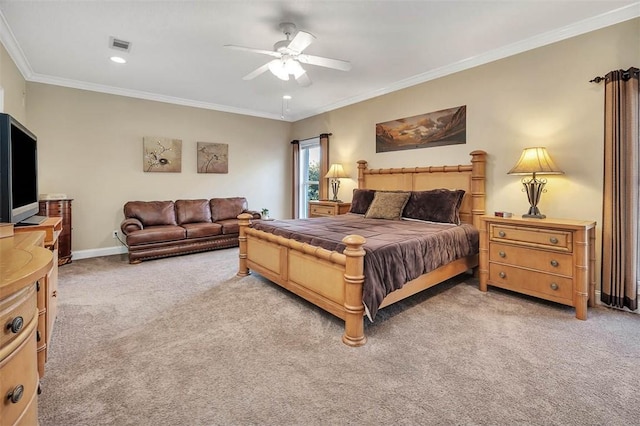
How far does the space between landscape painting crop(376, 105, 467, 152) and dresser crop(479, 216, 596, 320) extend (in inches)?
56.0

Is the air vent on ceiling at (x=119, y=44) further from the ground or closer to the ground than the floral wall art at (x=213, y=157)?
further from the ground

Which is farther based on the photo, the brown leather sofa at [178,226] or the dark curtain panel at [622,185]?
the brown leather sofa at [178,226]

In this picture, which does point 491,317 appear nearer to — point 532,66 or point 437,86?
point 532,66

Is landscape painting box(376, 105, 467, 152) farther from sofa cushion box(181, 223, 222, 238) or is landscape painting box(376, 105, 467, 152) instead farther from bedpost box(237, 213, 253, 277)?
sofa cushion box(181, 223, 222, 238)

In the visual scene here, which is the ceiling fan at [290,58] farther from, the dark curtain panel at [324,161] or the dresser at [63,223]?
the dresser at [63,223]

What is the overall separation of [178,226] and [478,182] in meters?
4.50

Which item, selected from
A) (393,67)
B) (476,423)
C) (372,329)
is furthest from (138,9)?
(476,423)

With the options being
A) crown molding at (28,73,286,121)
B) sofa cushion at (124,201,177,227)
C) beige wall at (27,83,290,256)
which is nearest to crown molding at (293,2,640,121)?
crown molding at (28,73,286,121)

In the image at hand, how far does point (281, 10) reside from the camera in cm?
272

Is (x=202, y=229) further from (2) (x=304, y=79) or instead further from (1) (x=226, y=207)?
(2) (x=304, y=79)

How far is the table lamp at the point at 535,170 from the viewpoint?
3006 mm

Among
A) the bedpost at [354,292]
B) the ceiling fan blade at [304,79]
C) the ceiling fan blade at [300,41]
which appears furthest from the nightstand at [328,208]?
the bedpost at [354,292]

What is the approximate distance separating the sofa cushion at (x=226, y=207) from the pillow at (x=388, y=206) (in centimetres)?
279

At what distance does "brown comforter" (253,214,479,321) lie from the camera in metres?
2.32
